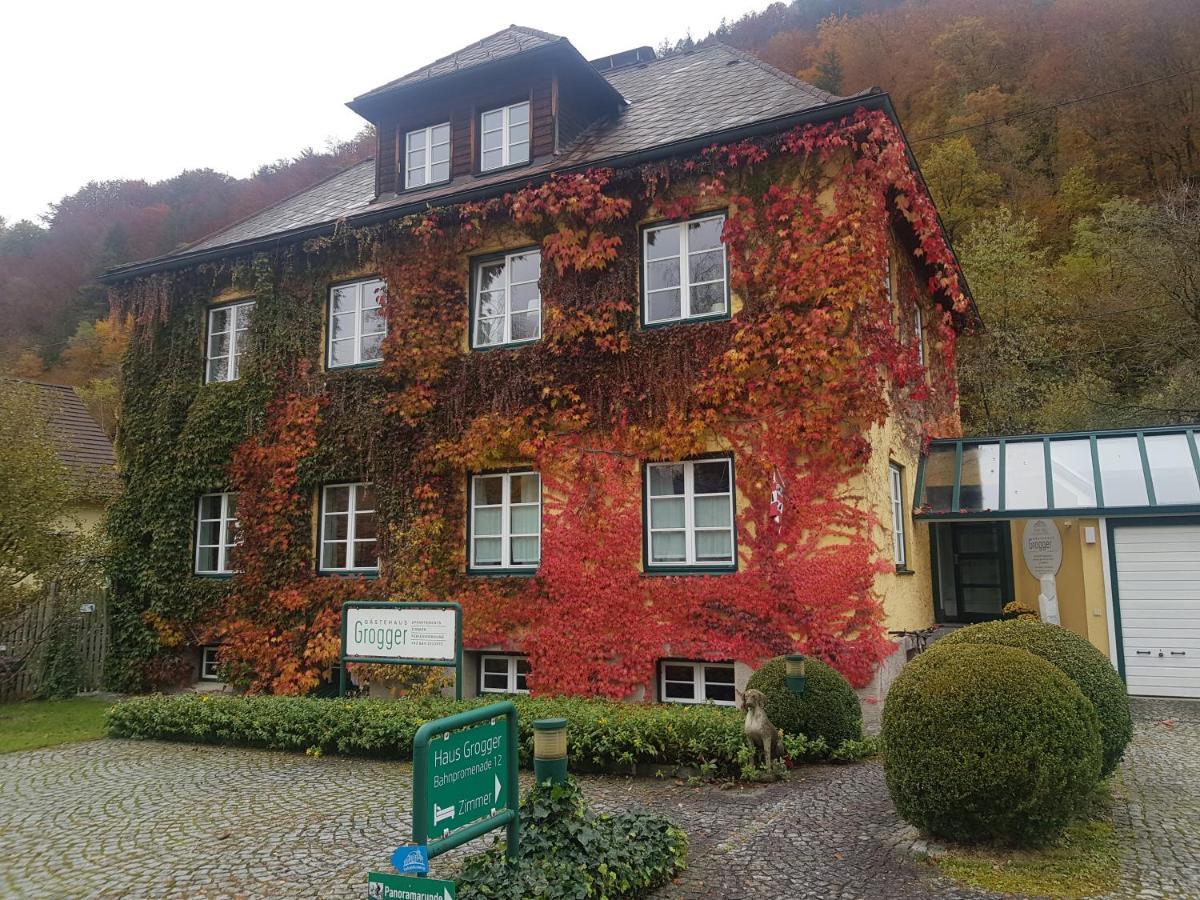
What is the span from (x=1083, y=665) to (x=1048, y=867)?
1.74 meters

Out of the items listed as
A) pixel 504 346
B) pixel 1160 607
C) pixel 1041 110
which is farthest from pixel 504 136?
pixel 1041 110

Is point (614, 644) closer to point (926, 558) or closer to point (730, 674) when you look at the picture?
point (730, 674)

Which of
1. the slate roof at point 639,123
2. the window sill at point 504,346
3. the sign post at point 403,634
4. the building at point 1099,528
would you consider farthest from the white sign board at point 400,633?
the building at point 1099,528

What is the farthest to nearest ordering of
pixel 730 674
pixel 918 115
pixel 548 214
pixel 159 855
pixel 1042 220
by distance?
pixel 918 115 → pixel 1042 220 → pixel 548 214 → pixel 730 674 → pixel 159 855

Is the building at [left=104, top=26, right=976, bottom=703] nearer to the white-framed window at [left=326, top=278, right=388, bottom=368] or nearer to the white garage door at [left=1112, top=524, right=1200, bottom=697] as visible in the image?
the white-framed window at [left=326, top=278, right=388, bottom=368]

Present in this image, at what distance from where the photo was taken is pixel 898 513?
13414 millimetres

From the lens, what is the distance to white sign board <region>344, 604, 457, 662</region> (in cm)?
967

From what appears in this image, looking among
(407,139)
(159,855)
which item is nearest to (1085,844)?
(159,855)

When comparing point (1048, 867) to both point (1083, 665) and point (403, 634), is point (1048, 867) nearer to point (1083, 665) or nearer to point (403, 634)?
point (1083, 665)

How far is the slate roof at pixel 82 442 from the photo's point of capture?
60.7 ft

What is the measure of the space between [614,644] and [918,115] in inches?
1305

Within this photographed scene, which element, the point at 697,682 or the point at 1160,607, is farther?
the point at 1160,607

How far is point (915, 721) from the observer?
5449 mm

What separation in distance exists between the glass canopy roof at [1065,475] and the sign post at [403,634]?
26.0 ft
